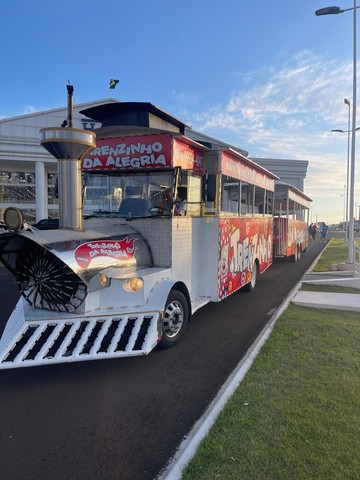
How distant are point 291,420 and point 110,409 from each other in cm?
173

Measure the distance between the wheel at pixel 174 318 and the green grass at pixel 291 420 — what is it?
1164 mm

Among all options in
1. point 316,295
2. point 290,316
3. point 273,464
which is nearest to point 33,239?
point 273,464

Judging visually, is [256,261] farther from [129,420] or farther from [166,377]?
[129,420]

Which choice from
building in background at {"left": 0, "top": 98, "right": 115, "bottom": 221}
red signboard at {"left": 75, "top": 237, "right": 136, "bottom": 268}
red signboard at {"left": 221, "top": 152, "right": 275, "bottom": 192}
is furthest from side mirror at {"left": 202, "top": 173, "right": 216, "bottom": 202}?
building in background at {"left": 0, "top": 98, "right": 115, "bottom": 221}

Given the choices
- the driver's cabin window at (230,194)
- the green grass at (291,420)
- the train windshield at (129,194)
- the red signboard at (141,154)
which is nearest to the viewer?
the green grass at (291,420)

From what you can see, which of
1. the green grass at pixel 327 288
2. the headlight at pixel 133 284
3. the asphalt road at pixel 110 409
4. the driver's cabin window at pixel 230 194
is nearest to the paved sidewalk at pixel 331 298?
the green grass at pixel 327 288

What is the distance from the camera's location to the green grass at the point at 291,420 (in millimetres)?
2605

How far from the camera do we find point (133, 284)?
178 inches

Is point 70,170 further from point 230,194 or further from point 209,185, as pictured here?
point 230,194

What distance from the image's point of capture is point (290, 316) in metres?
6.43

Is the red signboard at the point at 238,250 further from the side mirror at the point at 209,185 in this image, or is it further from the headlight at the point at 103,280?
the headlight at the point at 103,280

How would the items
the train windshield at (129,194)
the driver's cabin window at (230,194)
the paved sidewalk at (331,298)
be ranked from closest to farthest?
the train windshield at (129,194), the driver's cabin window at (230,194), the paved sidewalk at (331,298)

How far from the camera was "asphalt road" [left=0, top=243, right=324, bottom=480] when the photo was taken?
2.80 m

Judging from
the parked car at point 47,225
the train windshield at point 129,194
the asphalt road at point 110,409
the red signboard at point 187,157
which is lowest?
the asphalt road at point 110,409
